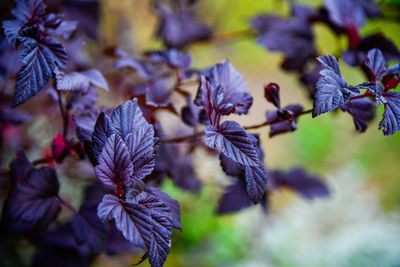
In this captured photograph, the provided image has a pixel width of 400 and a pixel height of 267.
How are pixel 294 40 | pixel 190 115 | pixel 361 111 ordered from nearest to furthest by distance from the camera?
pixel 361 111, pixel 190 115, pixel 294 40

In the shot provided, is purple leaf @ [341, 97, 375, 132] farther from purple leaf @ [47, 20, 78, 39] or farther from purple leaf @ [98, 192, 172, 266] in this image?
purple leaf @ [47, 20, 78, 39]

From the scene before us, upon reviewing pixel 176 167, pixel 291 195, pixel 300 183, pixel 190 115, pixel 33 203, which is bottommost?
pixel 291 195

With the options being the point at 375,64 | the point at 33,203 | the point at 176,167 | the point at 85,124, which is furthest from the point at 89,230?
the point at 375,64

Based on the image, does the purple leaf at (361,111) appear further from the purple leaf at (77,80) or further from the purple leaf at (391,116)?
the purple leaf at (77,80)

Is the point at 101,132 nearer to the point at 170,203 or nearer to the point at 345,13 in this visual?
the point at 170,203

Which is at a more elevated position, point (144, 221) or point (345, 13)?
point (345, 13)

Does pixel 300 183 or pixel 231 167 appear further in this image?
pixel 300 183

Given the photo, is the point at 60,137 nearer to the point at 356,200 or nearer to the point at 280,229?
the point at 280,229
